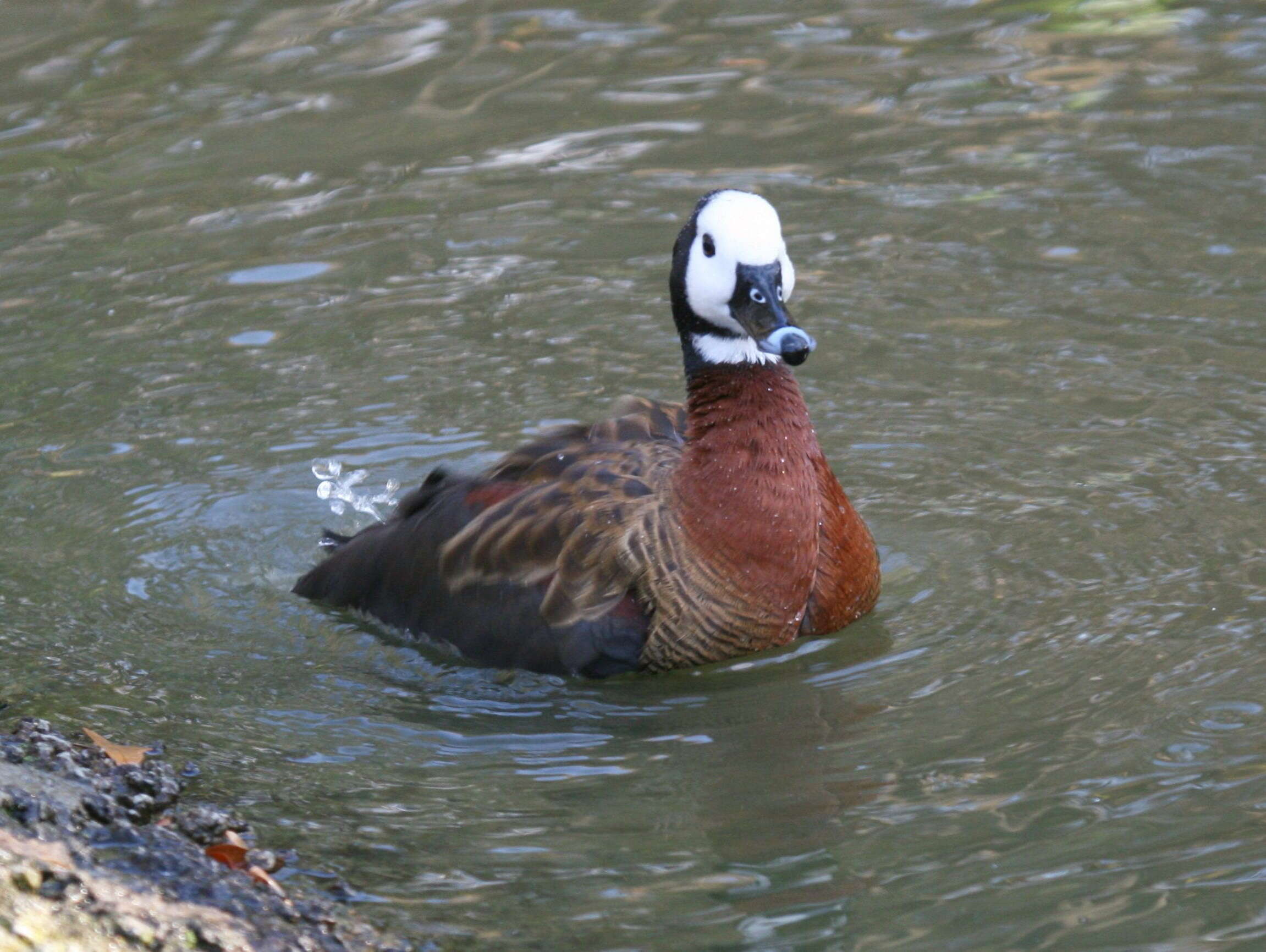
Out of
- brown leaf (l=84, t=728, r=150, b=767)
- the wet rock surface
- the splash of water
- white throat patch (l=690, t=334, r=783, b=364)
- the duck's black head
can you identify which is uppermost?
the duck's black head

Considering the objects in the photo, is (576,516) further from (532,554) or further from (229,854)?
(229,854)

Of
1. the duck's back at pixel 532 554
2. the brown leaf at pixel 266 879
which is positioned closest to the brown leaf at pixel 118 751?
the brown leaf at pixel 266 879

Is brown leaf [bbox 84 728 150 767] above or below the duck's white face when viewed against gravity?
below

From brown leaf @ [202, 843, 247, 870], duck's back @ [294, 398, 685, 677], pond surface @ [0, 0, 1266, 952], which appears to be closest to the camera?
brown leaf @ [202, 843, 247, 870]

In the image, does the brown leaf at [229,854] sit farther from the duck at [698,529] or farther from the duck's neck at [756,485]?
the duck's neck at [756,485]

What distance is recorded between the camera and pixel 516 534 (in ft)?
22.4

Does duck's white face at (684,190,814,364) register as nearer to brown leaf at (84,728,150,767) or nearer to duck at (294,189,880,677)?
duck at (294,189,880,677)

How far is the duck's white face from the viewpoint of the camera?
21.3 feet

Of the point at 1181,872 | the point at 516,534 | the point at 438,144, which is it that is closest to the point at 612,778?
the point at 516,534

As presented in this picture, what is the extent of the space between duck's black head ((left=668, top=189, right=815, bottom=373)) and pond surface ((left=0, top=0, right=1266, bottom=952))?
1.13m

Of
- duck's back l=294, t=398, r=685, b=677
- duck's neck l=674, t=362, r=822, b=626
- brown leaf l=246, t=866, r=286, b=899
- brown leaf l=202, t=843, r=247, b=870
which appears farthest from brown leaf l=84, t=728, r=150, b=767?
duck's neck l=674, t=362, r=822, b=626

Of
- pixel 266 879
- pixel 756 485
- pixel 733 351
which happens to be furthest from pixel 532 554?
pixel 266 879

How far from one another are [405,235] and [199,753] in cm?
541

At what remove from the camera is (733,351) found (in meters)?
6.74
